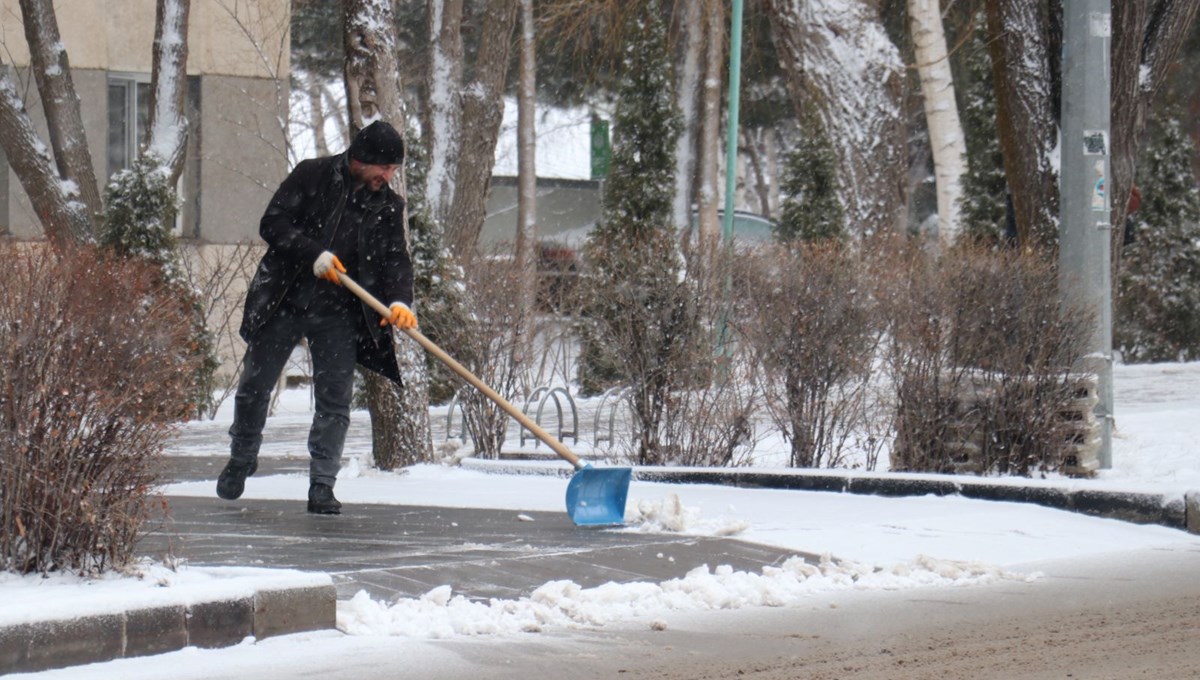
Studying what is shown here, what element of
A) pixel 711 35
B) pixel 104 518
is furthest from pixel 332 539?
pixel 711 35

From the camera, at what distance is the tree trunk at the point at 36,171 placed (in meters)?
17.9

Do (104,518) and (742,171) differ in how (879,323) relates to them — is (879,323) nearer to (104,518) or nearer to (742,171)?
(104,518)

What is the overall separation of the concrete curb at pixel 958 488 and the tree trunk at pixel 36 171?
921 cm

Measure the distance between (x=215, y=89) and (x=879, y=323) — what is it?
14903 mm

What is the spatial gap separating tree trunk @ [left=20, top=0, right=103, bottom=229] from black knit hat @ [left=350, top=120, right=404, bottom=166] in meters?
10.8

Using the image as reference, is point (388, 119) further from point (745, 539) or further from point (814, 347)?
point (745, 539)

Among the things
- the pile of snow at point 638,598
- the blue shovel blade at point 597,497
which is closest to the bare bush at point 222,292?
the blue shovel blade at point 597,497

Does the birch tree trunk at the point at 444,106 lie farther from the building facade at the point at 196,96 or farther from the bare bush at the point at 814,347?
the bare bush at the point at 814,347

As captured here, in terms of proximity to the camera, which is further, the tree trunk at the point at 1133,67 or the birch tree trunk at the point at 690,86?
the birch tree trunk at the point at 690,86

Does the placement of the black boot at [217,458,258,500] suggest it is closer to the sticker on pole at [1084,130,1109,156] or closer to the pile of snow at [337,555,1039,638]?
the pile of snow at [337,555,1039,638]

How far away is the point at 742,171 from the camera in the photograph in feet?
172

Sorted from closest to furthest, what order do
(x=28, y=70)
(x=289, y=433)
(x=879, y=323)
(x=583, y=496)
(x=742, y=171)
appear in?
(x=583, y=496) < (x=879, y=323) < (x=289, y=433) < (x=28, y=70) < (x=742, y=171)

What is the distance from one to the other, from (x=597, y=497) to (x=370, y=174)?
77.8 inches

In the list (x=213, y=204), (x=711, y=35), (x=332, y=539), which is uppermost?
(x=711, y=35)
